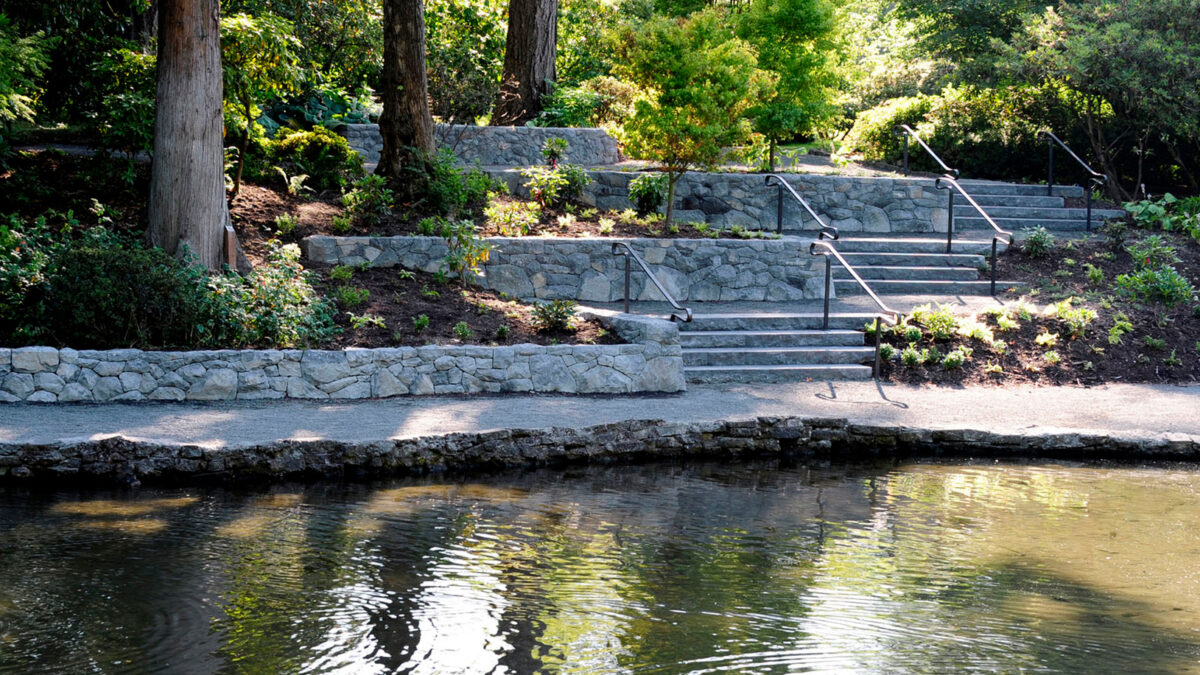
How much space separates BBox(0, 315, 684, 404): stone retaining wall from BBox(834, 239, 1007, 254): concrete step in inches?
185

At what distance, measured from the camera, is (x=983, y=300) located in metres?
13.5

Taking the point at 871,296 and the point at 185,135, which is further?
the point at 871,296

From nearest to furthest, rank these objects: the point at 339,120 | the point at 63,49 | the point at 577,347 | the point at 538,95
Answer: the point at 577,347, the point at 63,49, the point at 339,120, the point at 538,95

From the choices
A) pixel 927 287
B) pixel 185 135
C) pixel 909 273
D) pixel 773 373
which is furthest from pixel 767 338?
pixel 185 135

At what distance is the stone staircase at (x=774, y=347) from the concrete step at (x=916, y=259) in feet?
6.97

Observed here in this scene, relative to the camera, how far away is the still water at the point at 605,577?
17.2 ft

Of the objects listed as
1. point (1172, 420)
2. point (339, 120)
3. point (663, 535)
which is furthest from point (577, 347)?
point (339, 120)

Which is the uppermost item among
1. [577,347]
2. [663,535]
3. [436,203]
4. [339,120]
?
[339,120]

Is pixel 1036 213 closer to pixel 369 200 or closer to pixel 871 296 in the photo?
pixel 871 296

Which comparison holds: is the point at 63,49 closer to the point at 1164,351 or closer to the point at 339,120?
the point at 339,120

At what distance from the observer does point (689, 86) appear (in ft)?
43.3

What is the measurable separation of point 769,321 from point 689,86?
3.20 metres

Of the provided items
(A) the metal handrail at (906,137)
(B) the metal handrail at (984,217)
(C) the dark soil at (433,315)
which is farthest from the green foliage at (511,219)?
(A) the metal handrail at (906,137)

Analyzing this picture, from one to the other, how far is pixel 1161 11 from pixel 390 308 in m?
13.0
